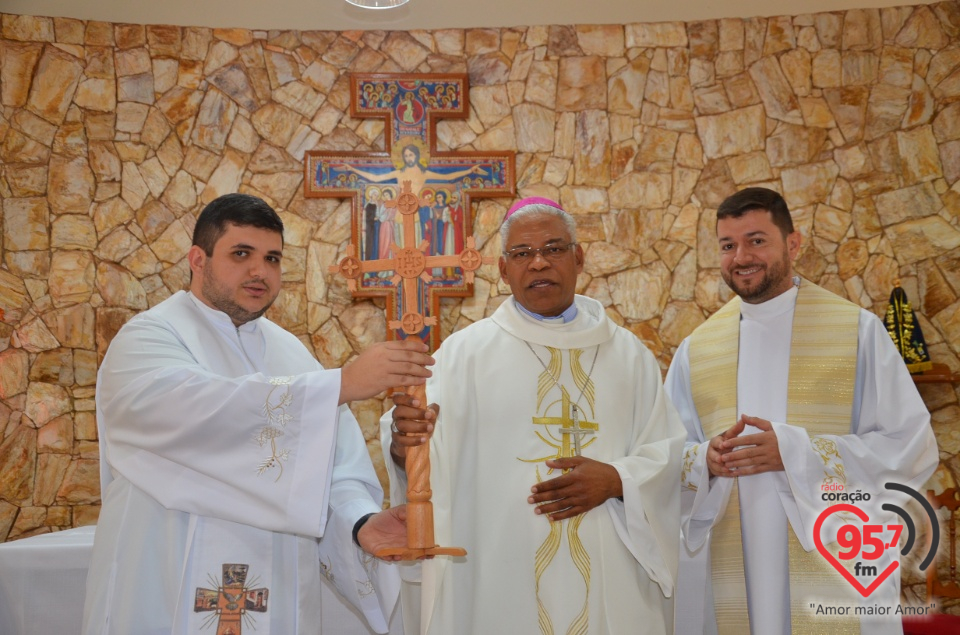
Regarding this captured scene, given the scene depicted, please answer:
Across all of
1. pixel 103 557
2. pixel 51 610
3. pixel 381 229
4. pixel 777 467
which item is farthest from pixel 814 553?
pixel 381 229

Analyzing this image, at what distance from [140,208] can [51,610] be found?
3117mm

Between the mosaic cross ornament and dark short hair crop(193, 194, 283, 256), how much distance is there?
1.14 metres

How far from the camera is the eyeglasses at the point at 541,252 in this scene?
11.6ft

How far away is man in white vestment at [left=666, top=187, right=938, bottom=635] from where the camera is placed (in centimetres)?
363

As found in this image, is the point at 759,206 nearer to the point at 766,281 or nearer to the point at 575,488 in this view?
the point at 766,281

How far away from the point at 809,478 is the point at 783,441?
0.17 m

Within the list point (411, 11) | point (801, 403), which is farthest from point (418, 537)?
point (411, 11)

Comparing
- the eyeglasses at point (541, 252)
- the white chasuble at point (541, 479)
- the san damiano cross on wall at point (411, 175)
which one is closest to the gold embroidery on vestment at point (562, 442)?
the white chasuble at point (541, 479)

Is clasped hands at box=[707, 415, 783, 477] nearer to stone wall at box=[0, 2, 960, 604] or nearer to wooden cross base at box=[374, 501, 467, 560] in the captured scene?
wooden cross base at box=[374, 501, 467, 560]

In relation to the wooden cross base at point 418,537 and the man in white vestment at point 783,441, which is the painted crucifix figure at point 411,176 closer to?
the man in white vestment at point 783,441

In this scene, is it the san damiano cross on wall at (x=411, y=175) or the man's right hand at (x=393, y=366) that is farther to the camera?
the san damiano cross on wall at (x=411, y=175)

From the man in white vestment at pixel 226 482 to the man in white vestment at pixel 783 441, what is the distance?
1.44m

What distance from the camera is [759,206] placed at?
3.96 m

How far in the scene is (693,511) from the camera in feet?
12.4
